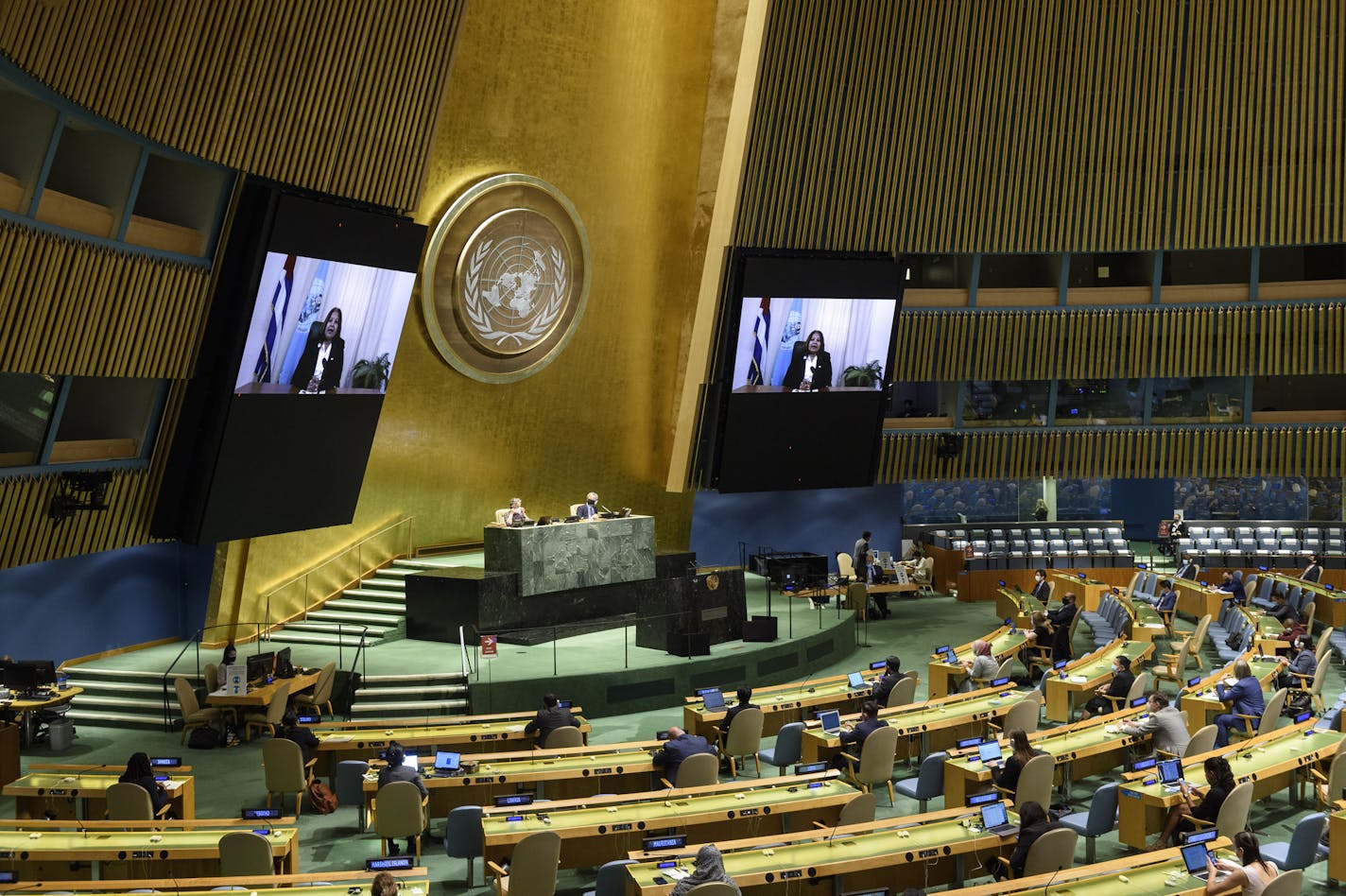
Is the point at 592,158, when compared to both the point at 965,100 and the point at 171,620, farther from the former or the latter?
the point at 171,620

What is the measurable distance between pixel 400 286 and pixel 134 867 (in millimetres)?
9144

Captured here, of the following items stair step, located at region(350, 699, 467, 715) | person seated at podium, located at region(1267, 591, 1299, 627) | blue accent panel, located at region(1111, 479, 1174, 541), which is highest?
blue accent panel, located at region(1111, 479, 1174, 541)

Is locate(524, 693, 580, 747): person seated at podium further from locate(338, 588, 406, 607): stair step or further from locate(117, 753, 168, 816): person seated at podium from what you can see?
locate(338, 588, 406, 607): stair step

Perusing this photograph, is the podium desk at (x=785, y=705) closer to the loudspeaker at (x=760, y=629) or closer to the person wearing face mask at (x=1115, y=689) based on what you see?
the person wearing face mask at (x=1115, y=689)

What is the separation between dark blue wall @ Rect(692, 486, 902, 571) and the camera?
2522 cm

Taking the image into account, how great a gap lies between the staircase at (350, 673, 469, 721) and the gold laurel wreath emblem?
6.31 m

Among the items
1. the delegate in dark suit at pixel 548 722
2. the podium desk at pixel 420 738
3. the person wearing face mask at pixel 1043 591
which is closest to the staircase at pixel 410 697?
the podium desk at pixel 420 738

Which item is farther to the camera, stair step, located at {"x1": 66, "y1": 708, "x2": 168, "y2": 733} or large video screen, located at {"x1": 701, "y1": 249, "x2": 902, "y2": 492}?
large video screen, located at {"x1": 701, "y1": 249, "x2": 902, "y2": 492}

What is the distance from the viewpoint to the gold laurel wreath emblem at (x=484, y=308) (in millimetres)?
19828

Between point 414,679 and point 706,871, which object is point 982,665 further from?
point 706,871

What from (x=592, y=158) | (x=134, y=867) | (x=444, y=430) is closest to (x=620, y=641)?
(x=444, y=430)

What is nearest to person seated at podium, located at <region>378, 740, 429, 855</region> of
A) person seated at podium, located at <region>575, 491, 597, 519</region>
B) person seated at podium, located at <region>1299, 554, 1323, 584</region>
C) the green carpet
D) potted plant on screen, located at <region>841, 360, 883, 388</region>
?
the green carpet

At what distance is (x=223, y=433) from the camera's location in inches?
580

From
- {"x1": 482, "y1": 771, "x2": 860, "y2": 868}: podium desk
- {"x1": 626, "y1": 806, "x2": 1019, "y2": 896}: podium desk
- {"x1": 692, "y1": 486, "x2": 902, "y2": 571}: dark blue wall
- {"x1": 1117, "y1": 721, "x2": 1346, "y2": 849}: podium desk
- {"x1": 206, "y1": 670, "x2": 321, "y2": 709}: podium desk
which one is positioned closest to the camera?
{"x1": 626, "y1": 806, "x2": 1019, "y2": 896}: podium desk
